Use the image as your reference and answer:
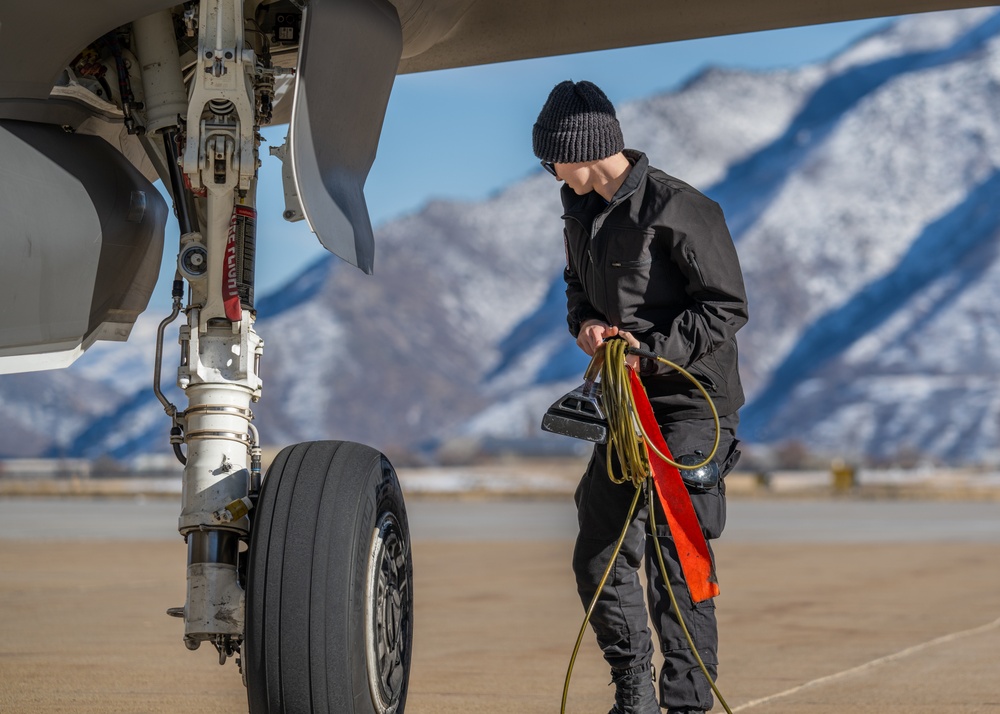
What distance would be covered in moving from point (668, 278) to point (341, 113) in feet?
3.96

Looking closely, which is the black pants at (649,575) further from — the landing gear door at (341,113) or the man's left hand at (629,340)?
the landing gear door at (341,113)

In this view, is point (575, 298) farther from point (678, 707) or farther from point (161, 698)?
point (161, 698)

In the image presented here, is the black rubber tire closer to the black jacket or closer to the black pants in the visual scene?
the black pants

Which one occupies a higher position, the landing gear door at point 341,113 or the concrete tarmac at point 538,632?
the landing gear door at point 341,113

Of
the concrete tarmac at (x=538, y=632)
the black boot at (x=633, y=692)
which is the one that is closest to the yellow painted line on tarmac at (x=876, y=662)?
the concrete tarmac at (x=538, y=632)

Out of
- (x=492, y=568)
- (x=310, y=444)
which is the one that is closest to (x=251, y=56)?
(x=310, y=444)

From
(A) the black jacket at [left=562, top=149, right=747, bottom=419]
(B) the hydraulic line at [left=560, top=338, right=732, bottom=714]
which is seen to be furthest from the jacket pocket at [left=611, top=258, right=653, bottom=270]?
(B) the hydraulic line at [left=560, top=338, right=732, bottom=714]

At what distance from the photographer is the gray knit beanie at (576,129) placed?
4305 mm

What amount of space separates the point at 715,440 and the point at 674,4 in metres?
1.59

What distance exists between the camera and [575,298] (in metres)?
4.71

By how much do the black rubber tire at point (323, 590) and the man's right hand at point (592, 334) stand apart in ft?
2.56

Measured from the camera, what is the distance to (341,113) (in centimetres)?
386

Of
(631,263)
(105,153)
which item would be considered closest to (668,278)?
(631,263)

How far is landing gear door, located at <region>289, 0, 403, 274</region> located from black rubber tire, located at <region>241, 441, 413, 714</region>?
606mm
